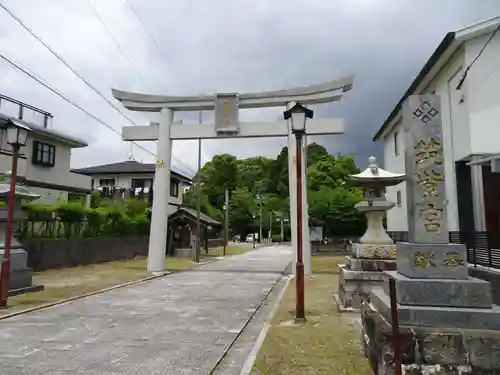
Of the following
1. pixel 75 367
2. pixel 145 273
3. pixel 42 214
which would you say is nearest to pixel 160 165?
pixel 145 273

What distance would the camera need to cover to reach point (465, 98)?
12898 mm

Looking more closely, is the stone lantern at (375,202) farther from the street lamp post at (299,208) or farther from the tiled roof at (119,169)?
the tiled roof at (119,169)

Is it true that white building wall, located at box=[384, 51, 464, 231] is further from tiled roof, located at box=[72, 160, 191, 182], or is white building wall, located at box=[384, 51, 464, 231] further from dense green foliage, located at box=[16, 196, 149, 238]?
tiled roof, located at box=[72, 160, 191, 182]

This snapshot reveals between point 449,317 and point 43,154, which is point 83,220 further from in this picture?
point 449,317

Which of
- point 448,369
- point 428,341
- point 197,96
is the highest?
point 197,96

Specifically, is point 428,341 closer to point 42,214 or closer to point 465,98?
point 465,98

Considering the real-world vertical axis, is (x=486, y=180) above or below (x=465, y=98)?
below

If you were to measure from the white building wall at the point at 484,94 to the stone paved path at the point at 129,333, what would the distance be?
840 centimetres

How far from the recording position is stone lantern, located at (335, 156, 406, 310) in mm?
9273

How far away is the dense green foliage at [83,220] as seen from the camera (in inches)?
722

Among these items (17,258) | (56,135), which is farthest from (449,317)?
(56,135)

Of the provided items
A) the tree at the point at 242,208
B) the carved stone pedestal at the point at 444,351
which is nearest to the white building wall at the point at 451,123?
the carved stone pedestal at the point at 444,351

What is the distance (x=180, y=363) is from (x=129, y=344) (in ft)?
4.32

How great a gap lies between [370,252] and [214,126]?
10678 mm
